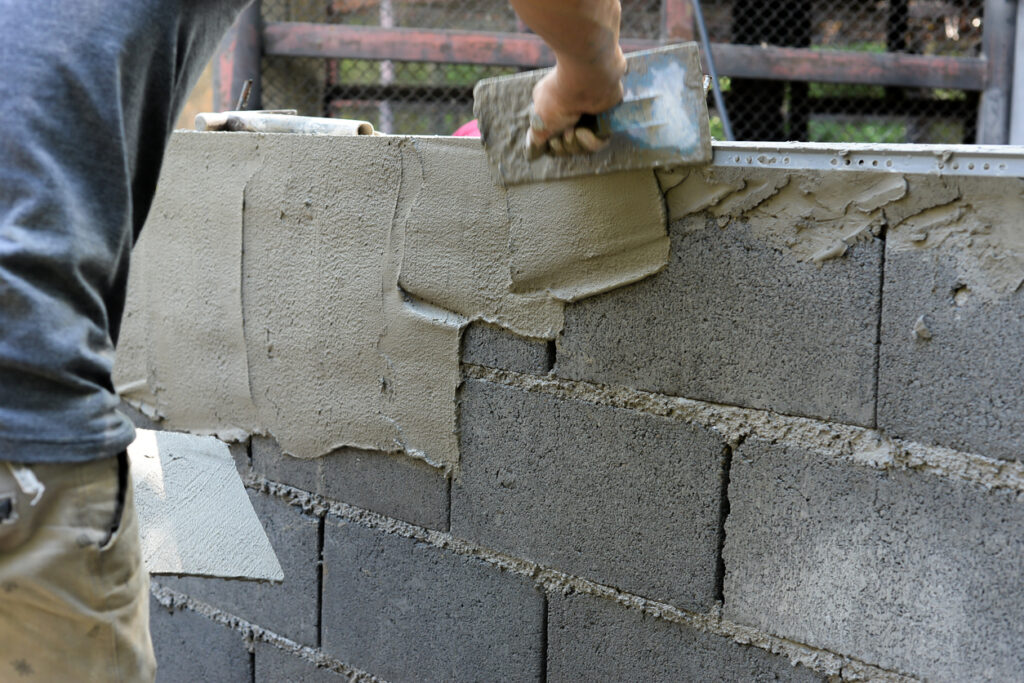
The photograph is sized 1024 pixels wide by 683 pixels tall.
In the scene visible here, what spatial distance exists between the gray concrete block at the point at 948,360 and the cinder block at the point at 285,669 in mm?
1440

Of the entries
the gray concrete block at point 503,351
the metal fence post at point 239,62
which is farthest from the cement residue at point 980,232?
the metal fence post at point 239,62

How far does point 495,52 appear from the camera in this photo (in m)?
5.21

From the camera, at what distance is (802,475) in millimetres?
1421

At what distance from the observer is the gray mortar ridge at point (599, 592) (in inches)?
55.7

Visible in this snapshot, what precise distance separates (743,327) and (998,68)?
490 cm

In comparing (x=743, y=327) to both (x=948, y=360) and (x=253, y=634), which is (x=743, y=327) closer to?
(x=948, y=360)

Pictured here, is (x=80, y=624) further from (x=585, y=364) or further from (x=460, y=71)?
(x=460, y=71)

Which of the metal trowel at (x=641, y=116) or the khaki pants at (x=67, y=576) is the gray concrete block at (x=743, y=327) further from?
the khaki pants at (x=67, y=576)

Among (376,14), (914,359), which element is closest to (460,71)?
(376,14)

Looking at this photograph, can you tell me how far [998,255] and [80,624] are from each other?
1254 millimetres

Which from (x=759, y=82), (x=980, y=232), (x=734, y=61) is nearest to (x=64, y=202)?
(x=980, y=232)

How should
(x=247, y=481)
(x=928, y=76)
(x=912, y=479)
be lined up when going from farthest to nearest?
(x=928, y=76) → (x=247, y=481) → (x=912, y=479)

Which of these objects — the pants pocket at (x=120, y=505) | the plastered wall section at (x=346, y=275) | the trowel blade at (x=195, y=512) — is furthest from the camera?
the trowel blade at (x=195, y=512)

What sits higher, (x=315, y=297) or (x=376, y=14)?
(x=376, y=14)
